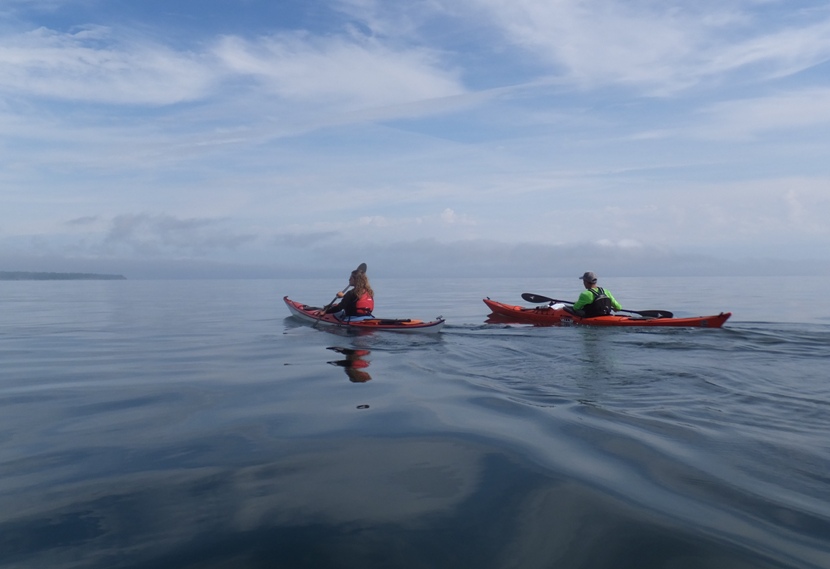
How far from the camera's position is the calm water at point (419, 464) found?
332cm

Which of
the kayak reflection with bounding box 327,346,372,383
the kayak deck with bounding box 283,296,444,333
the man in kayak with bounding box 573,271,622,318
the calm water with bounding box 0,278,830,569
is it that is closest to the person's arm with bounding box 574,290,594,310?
the man in kayak with bounding box 573,271,622,318

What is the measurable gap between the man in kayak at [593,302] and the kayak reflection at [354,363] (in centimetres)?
719

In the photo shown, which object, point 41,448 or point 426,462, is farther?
point 41,448

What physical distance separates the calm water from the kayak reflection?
0.08m

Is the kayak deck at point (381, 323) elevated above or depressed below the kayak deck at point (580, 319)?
below

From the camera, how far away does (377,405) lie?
6.91 meters

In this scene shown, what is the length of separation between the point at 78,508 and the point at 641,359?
8915 mm

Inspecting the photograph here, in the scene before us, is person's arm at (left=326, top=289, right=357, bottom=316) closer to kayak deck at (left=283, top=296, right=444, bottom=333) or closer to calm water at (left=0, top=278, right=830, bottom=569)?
kayak deck at (left=283, top=296, right=444, bottom=333)

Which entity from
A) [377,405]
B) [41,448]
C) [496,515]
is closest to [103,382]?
[41,448]

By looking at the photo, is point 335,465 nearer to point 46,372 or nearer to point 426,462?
point 426,462

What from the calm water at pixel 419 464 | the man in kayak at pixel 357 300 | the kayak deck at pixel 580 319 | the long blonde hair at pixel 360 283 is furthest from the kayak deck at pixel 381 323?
the calm water at pixel 419 464

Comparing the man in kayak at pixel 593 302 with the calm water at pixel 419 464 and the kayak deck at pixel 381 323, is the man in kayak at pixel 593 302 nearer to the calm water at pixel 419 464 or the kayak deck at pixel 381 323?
the kayak deck at pixel 381 323

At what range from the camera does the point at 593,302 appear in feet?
53.3

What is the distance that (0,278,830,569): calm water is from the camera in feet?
10.9
